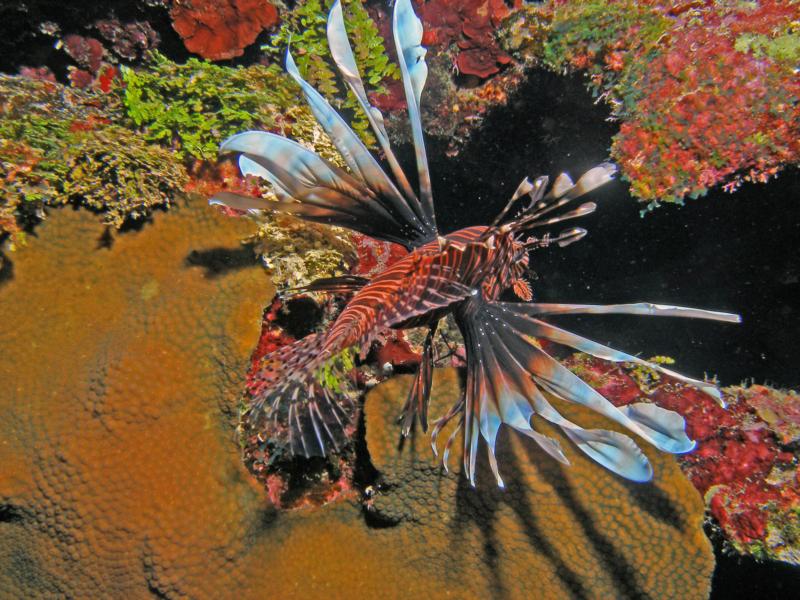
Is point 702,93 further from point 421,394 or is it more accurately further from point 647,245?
point 647,245

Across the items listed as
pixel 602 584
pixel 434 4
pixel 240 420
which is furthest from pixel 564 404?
pixel 434 4

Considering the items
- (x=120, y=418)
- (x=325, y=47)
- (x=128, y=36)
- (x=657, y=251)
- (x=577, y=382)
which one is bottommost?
(x=577, y=382)

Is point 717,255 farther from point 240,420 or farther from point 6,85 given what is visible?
point 6,85

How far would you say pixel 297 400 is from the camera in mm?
2178

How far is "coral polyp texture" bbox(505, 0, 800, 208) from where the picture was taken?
2.49m

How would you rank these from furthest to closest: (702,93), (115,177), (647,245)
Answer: (647,245), (115,177), (702,93)

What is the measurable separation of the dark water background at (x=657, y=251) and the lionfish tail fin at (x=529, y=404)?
2.31 m

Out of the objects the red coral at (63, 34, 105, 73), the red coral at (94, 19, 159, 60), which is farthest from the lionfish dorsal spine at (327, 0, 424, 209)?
the red coral at (63, 34, 105, 73)

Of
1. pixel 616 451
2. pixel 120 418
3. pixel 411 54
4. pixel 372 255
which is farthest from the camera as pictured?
pixel 372 255

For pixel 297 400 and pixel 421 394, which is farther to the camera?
pixel 421 394

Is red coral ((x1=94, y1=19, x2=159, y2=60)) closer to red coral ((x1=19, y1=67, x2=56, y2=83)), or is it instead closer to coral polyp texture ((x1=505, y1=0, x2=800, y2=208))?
red coral ((x1=19, y1=67, x2=56, y2=83))

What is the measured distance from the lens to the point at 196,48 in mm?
3941

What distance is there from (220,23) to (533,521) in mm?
4687

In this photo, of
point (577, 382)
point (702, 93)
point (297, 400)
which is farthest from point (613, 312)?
point (702, 93)
